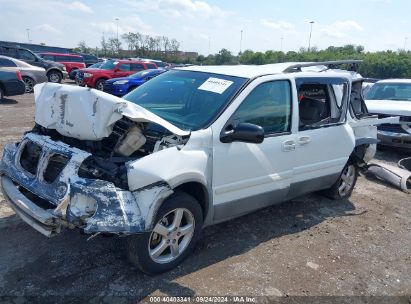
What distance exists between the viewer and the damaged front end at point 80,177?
2.92 meters

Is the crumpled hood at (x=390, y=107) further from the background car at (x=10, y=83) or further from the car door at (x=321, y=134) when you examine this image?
the background car at (x=10, y=83)

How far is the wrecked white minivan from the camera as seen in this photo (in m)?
3.04

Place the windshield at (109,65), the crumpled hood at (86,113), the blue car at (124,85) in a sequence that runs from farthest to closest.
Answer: the windshield at (109,65) < the blue car at (124,85) < the crumpled hood at (86,113)

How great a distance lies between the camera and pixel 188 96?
4113 millimetres

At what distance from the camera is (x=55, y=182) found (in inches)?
126

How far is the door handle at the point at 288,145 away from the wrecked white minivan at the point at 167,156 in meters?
0.01

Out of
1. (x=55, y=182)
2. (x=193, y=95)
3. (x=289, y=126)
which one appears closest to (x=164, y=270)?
(x=55, y=182)

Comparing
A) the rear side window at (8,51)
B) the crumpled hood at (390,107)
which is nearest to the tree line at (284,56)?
the crumpled hood at (390,107)

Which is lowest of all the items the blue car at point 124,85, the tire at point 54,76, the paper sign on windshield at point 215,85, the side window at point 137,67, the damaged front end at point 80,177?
the tire at point 54,76

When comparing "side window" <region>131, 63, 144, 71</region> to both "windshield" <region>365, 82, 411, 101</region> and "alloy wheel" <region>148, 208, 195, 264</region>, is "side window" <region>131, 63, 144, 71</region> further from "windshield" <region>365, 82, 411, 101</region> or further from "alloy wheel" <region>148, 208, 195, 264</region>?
"alloy wheel" <region>148, 208, 195, 264</region>

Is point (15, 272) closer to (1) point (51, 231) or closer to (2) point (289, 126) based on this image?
(1) point (51, 231)

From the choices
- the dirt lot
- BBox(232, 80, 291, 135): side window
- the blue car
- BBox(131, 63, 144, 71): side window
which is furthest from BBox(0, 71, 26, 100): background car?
BBox(232, 80, 291, 135): side window

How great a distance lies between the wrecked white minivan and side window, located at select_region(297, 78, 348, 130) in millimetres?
69

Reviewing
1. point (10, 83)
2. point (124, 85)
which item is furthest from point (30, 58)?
point (124, 85)
